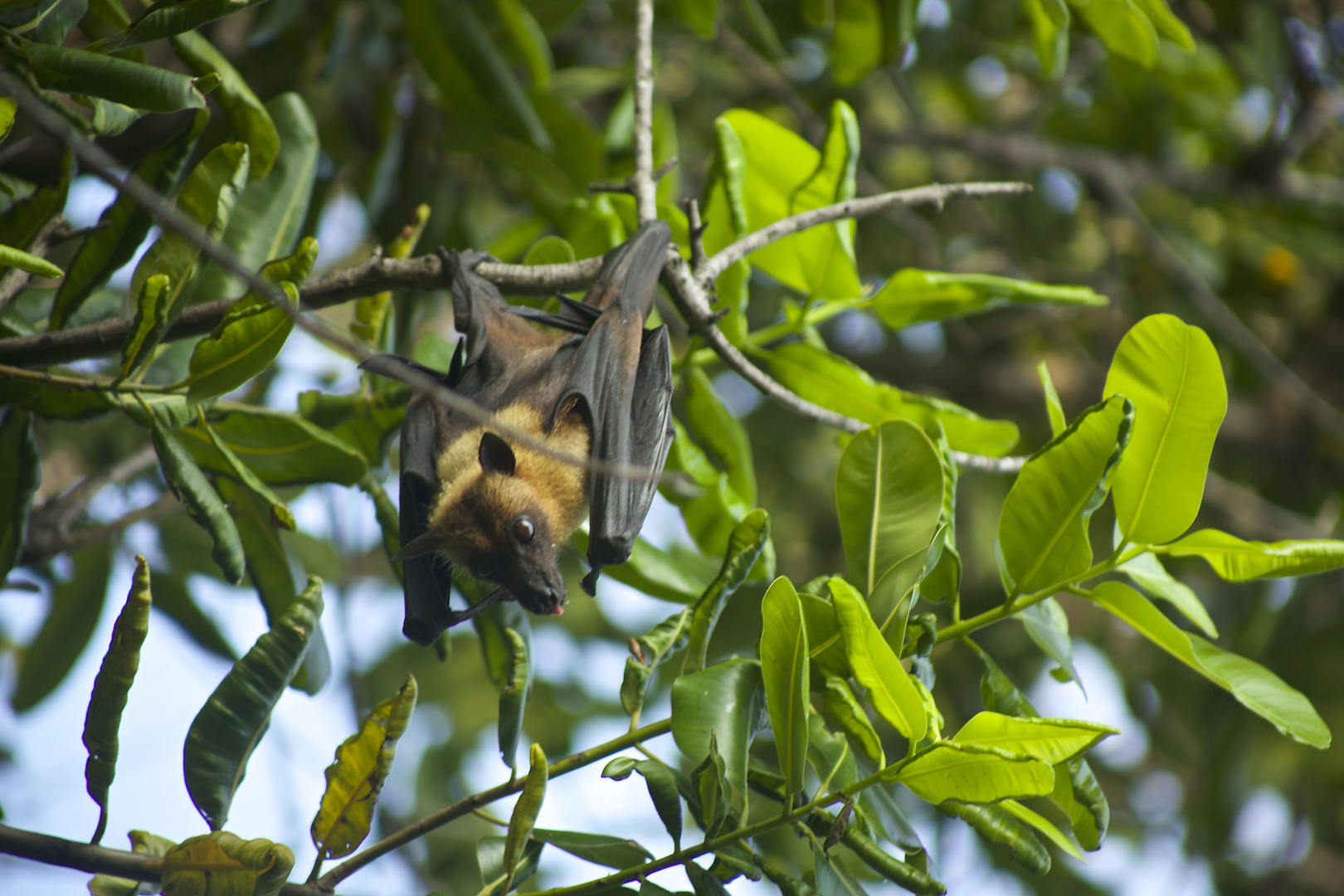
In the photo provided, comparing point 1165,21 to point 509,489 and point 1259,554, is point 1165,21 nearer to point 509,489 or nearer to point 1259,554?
point 1259,554

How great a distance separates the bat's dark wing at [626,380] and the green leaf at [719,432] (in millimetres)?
139

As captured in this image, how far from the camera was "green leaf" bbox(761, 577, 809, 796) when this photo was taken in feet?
4.80

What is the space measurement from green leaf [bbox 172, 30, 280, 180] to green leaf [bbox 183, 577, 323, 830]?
1109mm

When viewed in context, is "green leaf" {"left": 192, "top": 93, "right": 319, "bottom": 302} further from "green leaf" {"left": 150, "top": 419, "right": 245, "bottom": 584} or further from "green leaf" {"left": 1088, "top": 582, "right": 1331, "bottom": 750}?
"green leaf" {"left": 1088, "top": 582, "right": 1331, "bottom": 750}

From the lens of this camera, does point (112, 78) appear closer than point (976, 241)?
Yes

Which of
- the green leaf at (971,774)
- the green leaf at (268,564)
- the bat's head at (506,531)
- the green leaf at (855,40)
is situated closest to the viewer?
the green leaf at (971,774)

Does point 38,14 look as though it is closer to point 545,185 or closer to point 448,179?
point 545,185

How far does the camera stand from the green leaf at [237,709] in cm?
151

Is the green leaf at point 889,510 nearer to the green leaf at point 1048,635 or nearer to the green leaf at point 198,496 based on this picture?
the green leaf at point 1048,635

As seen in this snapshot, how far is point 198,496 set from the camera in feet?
5.57

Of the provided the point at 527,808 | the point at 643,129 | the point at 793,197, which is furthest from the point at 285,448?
the point at 793,197

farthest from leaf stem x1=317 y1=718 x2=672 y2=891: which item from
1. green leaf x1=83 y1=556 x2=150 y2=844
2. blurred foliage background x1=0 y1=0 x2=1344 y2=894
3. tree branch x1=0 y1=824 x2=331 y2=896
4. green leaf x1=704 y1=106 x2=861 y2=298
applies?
blurred foliage background x1=0 y1=0 x2=1344 y2=894

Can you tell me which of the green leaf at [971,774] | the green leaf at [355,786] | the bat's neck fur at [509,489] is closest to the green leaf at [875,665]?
the green leaf at [971,774]

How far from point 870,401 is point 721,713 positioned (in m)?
1.03
